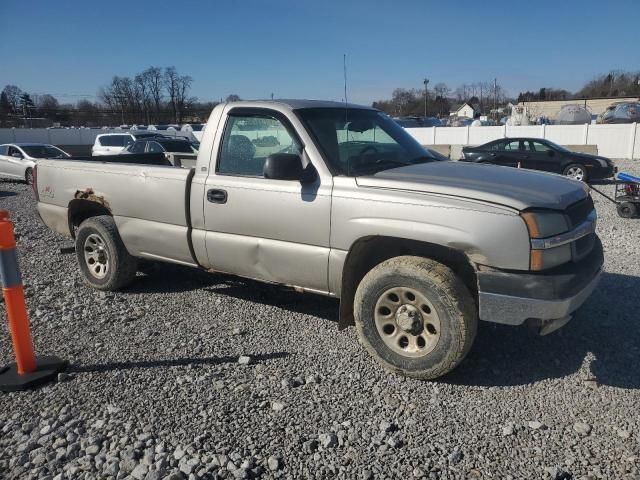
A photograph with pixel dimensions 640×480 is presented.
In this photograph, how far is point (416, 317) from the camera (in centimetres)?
361

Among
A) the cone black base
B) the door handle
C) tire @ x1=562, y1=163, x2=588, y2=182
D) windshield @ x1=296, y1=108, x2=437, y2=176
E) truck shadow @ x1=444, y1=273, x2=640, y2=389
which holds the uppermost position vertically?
windshield @ x1=296, y1=108, x2=437, y2=176

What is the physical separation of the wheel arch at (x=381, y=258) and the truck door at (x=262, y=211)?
0.20m

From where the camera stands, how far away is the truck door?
12.9 ft

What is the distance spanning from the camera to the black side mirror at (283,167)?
3.76 m

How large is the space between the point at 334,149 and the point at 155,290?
280 cm

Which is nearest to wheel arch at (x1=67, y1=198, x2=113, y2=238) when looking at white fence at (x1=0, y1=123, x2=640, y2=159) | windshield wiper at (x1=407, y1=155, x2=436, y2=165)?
windshield wiper at (x1=407, y1=155, x2=436, y2=165)

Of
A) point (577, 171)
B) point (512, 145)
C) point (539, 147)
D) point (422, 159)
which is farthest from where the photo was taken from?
point (512, 145)

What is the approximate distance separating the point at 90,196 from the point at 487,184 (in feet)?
13.0

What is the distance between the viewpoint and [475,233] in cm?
326

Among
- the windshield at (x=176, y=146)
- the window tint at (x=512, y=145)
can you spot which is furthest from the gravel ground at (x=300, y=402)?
the windshield at (x=176, y=146)

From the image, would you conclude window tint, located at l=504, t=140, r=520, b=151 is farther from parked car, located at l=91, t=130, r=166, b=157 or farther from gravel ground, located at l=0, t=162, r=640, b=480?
parked car, located at l=91, t=130, r=166, b=157

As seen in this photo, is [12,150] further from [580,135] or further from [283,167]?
[580,135]

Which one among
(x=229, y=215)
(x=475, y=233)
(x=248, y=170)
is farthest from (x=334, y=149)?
(x=475, y=233)

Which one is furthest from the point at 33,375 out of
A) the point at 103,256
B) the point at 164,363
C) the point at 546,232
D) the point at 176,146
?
the point at 176,146
